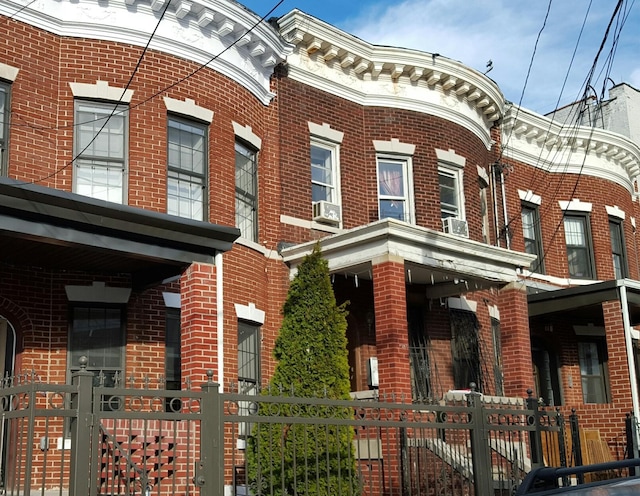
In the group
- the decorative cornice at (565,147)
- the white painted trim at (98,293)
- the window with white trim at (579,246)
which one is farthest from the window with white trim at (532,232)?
the white painted trim at (98,293)

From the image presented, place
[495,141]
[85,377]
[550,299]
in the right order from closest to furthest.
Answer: [85,377]
[550,299]
[495,141]

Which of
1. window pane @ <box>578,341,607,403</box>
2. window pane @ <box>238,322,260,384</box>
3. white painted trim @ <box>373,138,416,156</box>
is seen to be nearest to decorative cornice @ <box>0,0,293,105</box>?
white painted trim @ <box>373,138,416,156</box>

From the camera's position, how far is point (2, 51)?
1224 centimetres

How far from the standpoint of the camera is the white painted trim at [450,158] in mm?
17766

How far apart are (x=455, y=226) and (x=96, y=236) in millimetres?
8545

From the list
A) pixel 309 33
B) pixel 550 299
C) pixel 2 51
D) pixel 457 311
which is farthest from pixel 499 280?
pixel 2 51

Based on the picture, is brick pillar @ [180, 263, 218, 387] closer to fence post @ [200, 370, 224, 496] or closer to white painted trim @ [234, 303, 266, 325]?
white painted trim @ [234, 303, 266, 325]

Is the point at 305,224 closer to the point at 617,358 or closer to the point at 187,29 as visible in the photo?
the point at 187,29

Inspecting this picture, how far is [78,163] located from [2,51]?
188cm

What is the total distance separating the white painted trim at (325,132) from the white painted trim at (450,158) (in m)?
2.26

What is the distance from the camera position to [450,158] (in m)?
17.9

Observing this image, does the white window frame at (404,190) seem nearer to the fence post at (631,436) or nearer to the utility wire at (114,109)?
the fence post at (631,436)

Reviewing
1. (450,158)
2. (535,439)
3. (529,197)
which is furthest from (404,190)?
(535,439)

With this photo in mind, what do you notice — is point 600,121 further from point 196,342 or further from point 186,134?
point 196,342
